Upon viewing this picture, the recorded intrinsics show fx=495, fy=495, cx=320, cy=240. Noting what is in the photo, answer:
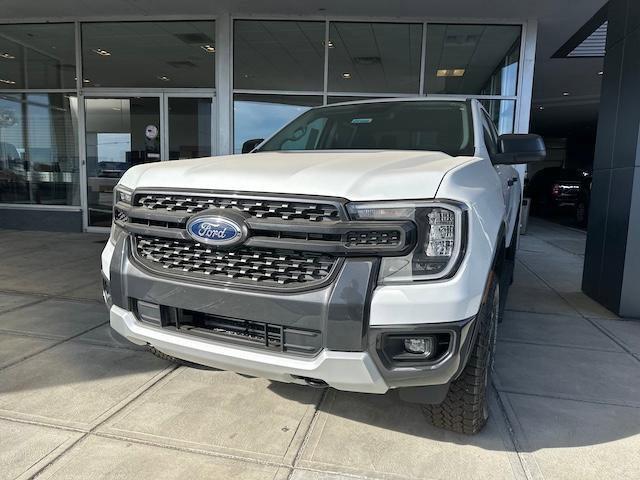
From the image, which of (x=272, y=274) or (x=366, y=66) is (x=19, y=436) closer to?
(x=272, y=274)

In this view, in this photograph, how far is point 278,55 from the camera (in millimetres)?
9086

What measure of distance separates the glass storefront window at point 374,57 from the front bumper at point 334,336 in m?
7.52

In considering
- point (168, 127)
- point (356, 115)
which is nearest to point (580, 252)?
point (356, 115)

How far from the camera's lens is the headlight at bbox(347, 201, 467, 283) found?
1894 mm

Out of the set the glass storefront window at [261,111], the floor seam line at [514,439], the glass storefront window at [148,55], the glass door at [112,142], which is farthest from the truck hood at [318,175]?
the glass door at [112,142]

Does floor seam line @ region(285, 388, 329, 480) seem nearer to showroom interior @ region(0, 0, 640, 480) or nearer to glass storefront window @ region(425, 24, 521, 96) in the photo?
showroom interior @ region(0, 0, 640, 480)

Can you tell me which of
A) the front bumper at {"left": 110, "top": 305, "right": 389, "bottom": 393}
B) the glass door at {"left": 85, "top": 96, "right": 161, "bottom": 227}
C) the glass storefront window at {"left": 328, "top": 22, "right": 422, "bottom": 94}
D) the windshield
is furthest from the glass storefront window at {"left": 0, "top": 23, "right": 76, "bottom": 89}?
the front bumper at {"left": 110, "top": 305, "right": 389, "bottom": 393}

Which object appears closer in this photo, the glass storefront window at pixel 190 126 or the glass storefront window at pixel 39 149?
the glass storefront window at pixel 190 126

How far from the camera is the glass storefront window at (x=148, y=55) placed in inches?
358

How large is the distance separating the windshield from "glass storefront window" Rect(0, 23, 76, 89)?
7638mm

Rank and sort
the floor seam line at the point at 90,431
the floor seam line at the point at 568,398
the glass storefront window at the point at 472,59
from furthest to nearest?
the glass storefront window at the point at 472,59 < the floor seam line at the point at 568,398 < the floor seam line at the point at 90,431

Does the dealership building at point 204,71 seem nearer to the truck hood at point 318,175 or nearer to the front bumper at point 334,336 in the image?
the truck hood at point 318,175

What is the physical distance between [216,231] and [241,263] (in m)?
0.17

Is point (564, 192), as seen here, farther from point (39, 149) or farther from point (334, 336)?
point (334, 336)
